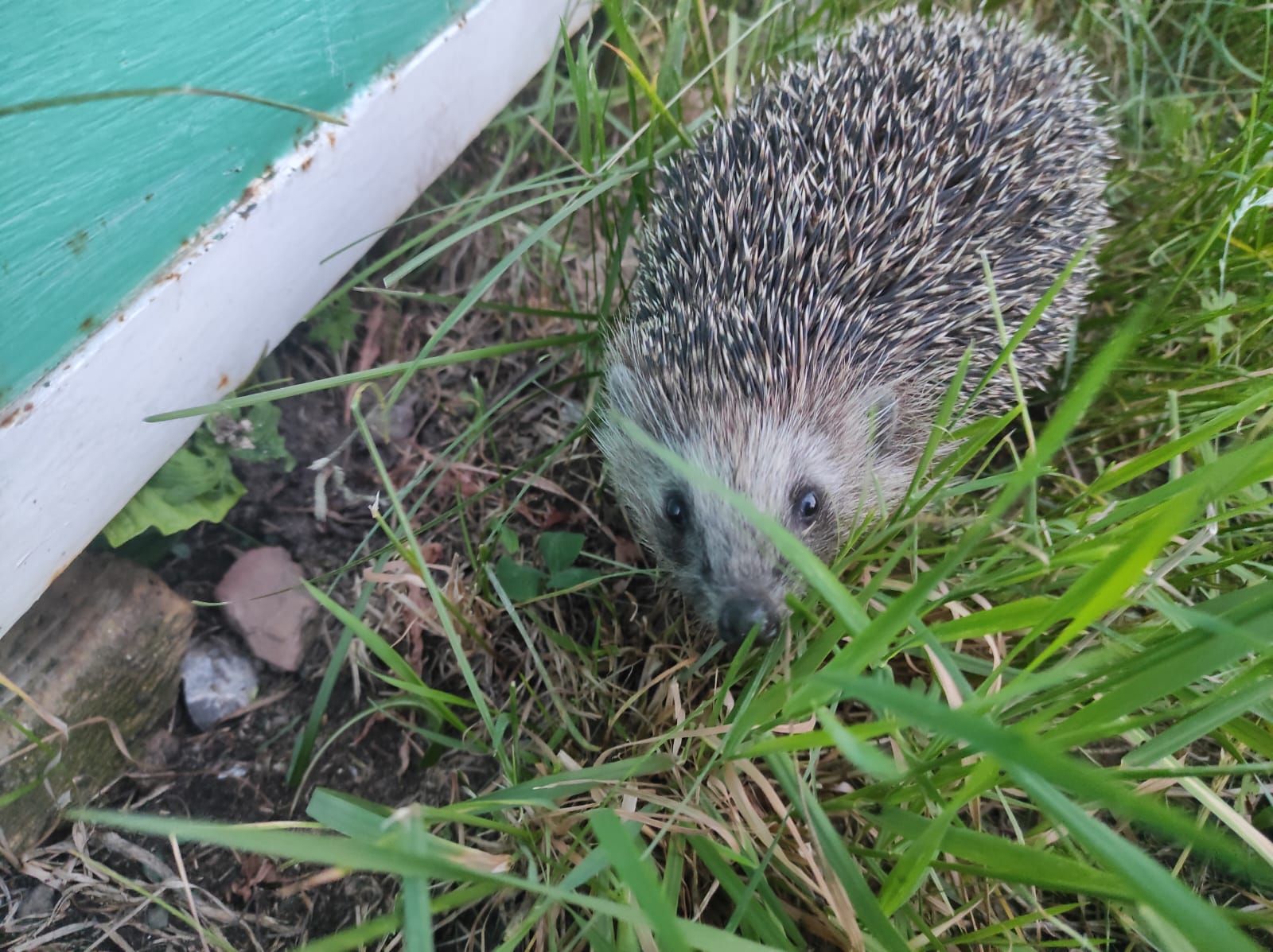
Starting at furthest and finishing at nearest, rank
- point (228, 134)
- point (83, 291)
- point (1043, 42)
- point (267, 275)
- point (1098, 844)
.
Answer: point (1043, 42)
point (267, 275)
point (228, 134)
point (83, 291)
point (1098, 844)

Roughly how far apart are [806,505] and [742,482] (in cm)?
19

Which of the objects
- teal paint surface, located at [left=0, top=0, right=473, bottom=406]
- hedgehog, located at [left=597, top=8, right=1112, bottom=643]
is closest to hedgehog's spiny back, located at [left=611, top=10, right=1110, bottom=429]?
hedgehog, located at [left=597, top=8, right=1112, bottom=643]

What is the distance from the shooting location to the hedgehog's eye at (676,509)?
201 centimetres

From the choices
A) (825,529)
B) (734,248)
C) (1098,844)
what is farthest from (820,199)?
(1098,844)

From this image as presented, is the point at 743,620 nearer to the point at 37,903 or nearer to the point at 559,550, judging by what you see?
the point at 559,550

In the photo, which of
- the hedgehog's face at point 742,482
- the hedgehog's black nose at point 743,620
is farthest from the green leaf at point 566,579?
the hedgehog's black nose at point 743,620

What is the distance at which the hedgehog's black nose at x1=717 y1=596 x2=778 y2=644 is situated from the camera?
1698mm

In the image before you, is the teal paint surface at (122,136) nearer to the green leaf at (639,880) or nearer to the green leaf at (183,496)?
the green leaf at (183,496)

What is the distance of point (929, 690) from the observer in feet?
5.48

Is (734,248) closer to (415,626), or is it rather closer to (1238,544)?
(415,626)

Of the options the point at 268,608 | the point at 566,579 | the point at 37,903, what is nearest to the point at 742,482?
the point at 566,579

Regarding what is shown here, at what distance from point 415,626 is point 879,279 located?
1421mm

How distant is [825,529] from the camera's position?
6.61 ft

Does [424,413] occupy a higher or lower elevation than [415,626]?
higher
